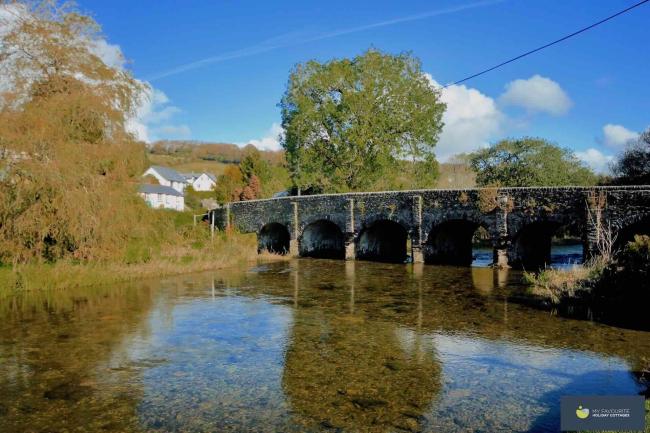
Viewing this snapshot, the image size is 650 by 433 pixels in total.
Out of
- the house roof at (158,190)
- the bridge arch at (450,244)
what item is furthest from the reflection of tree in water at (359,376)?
the house roof at (158,190)

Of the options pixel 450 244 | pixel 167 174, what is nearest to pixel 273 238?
pixel 450 244

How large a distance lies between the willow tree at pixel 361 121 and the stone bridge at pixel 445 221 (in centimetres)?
541

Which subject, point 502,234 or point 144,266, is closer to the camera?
point 144,266

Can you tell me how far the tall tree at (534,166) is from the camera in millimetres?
44875

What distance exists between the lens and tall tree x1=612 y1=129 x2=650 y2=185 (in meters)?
41.2

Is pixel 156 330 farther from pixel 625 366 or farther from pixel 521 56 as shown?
pixel 521 56

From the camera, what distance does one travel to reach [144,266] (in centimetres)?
2298

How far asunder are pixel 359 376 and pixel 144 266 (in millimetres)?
16322

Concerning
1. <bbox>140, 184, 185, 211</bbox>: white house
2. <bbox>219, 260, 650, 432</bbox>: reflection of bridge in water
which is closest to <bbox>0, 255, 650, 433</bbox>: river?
<bbox>219, 260, 650, 432</bbox>: reflection of bridge in water

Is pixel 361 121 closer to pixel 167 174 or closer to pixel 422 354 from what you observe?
pixel 422 354

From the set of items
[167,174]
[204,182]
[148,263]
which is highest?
[204,182]

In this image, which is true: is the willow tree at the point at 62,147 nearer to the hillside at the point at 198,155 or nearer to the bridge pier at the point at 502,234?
the bridge pier at the point at 502,234

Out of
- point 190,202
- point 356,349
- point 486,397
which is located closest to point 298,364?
point 356,349

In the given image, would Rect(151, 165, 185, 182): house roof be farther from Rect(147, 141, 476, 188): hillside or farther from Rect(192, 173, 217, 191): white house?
Rect(147, 141, 476, 188): hillside
